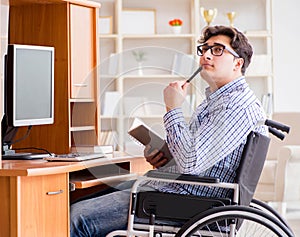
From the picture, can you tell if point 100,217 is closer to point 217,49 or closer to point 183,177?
point 183,177

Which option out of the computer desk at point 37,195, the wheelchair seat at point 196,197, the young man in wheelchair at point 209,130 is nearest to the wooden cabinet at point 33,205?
the computer desk at point 37,195

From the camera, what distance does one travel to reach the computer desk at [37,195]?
98.9 inches

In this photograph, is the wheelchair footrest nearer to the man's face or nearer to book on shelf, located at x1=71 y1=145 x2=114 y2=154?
the man's face

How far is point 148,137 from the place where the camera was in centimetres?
290

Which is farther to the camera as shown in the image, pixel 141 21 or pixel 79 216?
pixel 141 21

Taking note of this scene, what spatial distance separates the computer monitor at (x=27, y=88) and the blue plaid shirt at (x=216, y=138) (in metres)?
0.74

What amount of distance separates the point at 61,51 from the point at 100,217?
967 millimetres

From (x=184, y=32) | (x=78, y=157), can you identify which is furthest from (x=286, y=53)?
(x=78, y=157)

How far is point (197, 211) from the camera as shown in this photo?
2.57 m

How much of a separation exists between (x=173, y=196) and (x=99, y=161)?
474mm

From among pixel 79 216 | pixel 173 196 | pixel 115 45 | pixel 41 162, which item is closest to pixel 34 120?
pixel 41 162

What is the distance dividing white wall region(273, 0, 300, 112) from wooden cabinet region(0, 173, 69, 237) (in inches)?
168

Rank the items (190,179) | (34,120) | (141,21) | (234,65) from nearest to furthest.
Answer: (190,179)
(234,65)
(34,120)
(141,21)

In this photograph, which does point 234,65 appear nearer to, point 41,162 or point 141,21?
point 41,162
